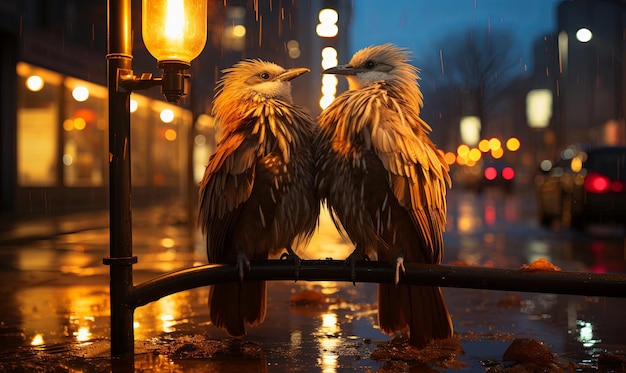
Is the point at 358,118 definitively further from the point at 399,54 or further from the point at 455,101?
the point at 455,101

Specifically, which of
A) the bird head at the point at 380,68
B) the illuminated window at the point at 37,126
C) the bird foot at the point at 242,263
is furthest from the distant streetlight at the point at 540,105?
the bird foot at the point at 242,263

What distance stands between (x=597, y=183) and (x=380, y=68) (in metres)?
12.0

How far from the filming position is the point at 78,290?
28.8 ft

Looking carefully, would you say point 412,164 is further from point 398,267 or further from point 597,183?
point 597,183

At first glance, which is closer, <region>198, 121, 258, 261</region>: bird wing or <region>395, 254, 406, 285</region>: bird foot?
<region>395, 254, 406, 285</region>: bird foot

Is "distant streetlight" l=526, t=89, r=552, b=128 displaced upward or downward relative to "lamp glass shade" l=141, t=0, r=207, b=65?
upward

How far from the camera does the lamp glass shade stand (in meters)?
4.99

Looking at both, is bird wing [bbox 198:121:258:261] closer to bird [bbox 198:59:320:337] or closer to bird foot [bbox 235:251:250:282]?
bird [bbox 198:59:320:337]

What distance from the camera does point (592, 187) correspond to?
1587cm

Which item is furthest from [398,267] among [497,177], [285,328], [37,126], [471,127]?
[471,127]

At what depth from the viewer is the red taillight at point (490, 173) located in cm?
5356

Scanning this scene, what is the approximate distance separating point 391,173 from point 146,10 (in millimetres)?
1876

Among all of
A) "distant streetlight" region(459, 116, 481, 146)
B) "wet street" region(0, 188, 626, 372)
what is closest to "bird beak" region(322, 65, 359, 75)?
"wet street" region(0, 188, 626, 372)

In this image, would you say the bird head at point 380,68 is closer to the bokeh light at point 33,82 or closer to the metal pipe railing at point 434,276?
the metal pipe railing at point 434,276
